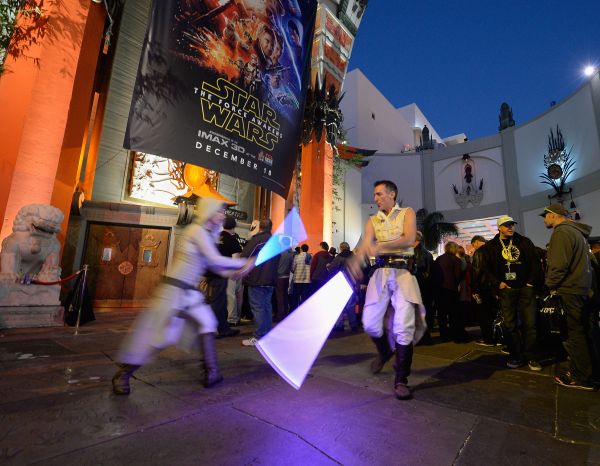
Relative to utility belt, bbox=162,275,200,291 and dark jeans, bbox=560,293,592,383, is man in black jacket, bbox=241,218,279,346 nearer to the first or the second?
utility belt, bbox=162,275,200,291

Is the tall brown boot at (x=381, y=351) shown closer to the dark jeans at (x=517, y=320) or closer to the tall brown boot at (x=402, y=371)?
the tall brown boot at (x=402, y=371)

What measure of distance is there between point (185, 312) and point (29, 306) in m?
4.31

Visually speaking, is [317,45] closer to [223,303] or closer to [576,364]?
[223,303]

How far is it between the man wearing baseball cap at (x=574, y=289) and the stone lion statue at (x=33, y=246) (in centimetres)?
731

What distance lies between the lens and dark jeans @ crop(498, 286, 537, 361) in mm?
3756

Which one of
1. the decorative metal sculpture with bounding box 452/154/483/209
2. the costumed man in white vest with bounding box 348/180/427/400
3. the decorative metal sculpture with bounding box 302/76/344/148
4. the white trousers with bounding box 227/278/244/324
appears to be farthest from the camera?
the decorative metal sculpture with bounding box 452/154/483/209

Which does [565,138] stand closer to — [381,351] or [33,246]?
[381,351]

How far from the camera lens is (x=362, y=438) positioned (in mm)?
1809

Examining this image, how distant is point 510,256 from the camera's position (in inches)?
151

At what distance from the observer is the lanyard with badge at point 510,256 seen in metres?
3.79

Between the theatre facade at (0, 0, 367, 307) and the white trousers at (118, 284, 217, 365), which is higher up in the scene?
the theatre facade at (0, 0, 367, 307)

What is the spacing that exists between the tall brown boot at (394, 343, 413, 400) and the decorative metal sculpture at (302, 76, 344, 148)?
10.5 m

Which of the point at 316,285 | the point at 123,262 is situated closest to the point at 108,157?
the point at 123,262

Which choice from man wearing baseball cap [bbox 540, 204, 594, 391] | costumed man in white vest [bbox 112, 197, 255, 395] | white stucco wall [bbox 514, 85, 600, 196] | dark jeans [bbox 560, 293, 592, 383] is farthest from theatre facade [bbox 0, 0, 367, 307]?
white stucco wall [bbox 514, 85, 600, 196]
